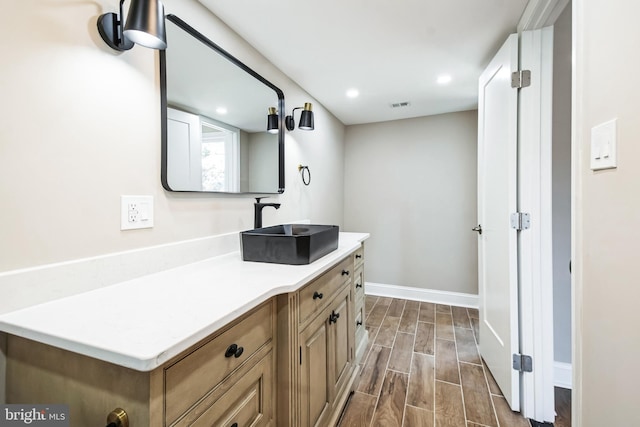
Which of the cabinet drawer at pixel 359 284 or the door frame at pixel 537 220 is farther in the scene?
the cabinet drawer at pixel 359 284

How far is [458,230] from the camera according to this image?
313 cm

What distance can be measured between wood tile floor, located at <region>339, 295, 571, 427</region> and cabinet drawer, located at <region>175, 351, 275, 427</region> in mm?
803

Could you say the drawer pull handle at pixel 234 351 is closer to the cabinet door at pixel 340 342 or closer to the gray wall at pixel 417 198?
the cabinet door at pixel 340 342

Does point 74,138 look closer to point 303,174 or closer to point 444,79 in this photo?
point 303,174

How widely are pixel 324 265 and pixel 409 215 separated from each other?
238cm

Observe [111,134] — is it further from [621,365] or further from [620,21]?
[621,365]

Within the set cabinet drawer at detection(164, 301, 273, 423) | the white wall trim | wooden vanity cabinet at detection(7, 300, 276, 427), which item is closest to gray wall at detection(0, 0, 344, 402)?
wooden vanity cabinet at detection(7, 300, 276, 427)

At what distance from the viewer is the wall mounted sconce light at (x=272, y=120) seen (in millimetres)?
1945

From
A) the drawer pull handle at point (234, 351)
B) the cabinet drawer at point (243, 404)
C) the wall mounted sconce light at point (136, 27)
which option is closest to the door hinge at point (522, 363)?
the cabinet drawer at point (243, 404)

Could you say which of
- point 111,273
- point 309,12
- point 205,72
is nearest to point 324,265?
point 111,273

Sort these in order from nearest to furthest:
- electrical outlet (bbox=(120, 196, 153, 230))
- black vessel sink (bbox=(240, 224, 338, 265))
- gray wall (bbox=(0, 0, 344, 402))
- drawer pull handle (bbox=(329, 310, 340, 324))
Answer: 1. gray wall (bbox=(0, 0, 344, 402))
2. electrical outlet (bbox=(120, 196, 153, 230))
3. black vessel sink (bbox=(240, 224, 338, 265))
4. drawer pull handle (bbox=(329, 310, 340, 324))

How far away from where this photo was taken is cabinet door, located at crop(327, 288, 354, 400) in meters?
1.39

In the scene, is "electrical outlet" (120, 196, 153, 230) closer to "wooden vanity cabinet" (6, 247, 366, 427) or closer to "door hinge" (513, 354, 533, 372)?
"wooden vanity cabinet" (6, 247, 366, 427)

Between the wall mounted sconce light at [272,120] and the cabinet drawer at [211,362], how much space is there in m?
1.38
